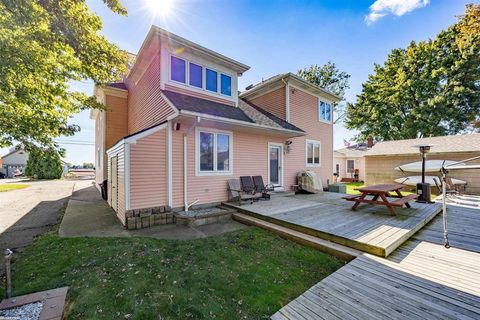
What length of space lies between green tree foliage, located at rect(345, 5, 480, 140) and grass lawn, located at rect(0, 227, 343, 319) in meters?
22.0

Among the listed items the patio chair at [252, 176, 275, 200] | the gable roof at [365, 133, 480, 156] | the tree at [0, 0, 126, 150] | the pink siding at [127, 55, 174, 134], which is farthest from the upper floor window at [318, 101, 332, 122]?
the tree at [0, 0, 126, 150]

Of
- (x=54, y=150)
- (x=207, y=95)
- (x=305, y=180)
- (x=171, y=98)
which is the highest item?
(x=207, y=95)

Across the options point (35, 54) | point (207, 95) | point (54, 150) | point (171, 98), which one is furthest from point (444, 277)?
point (54, 150)

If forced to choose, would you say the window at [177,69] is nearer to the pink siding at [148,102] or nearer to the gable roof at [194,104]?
the pink siding at [148,102]

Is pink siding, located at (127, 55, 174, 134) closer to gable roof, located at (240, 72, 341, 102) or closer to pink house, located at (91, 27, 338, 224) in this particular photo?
pink house, located at (91, 27, 338, 224)

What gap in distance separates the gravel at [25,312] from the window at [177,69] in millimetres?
6621

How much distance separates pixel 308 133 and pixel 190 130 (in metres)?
7.17

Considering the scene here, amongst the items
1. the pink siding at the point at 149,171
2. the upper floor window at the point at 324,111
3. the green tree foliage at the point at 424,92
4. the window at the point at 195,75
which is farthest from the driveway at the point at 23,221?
the green tree foliage at the point at 424,92

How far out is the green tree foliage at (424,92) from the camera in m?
17.0

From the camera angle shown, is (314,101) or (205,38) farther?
(314,101)

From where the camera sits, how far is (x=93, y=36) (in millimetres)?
5320

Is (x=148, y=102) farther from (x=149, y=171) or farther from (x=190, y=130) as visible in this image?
(x=149, y=171)

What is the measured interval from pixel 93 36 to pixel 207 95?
379 centimetres

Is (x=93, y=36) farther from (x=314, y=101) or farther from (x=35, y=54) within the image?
(x=314, y=101)
